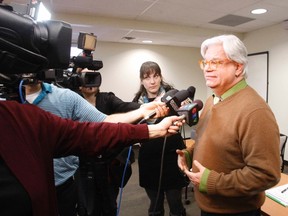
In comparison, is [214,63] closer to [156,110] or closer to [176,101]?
[176,101]

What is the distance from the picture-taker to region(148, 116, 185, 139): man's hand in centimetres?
100

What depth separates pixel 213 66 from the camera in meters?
1.22

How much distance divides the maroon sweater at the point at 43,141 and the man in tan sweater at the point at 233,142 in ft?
1.31

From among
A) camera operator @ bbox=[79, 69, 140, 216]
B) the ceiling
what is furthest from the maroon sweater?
the ceiling

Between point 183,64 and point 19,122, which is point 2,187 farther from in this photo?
point 183,64

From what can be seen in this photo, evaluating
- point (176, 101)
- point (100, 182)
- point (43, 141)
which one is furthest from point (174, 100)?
point (43, 141)

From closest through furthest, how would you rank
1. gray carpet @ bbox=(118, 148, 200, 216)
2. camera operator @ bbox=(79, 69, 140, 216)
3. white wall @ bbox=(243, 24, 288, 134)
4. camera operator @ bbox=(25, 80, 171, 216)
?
camera operator @ bbox=(79, 69, 140, 216) < camera operator @ bbox=(25, 80, 171, 216) < gray carpet @ bbox=(118, 148, 200, 216) < white wall @ bbox=(243, 24, 288, 134)

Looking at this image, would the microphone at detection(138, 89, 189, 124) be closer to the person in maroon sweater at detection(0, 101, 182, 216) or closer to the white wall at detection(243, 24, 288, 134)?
the person in maroon sweater at detection(0, 101, 182, 216)

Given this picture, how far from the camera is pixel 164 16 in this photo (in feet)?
13.0

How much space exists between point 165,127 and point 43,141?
1.59ft

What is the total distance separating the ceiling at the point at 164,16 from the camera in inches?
131

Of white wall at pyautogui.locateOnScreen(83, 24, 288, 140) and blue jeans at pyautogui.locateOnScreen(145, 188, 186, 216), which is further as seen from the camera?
white wall at pyautogui.locateOnScreen(83, 24, 288, 140)

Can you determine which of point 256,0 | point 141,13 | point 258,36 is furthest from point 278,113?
point 141,13

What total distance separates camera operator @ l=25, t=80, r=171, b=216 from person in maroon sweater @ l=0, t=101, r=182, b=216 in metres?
0.34
